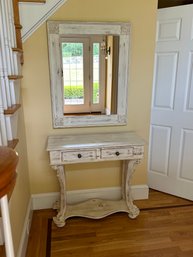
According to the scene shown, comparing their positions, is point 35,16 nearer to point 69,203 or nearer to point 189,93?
point 189,93

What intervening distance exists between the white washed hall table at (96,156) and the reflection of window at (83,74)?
0.32 metres

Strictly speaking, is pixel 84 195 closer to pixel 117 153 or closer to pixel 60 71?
pixel 117 153

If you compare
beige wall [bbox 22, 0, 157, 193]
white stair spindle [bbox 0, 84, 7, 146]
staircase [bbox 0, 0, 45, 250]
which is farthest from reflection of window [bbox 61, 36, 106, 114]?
white stair spindle [bbox 0, 84, 7, 146]

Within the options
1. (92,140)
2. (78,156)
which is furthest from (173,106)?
(78,156)

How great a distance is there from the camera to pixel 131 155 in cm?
205

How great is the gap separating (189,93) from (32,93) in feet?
5.25

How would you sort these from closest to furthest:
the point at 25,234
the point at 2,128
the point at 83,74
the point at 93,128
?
the point at 2,128
the point at 25,234
the point at 83,74
the point at 93,128

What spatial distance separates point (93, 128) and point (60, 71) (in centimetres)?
66

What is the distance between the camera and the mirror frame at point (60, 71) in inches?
77.9

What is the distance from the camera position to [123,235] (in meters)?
2.01

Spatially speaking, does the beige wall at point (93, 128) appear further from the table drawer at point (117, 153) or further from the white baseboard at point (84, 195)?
the table drawer at point (117, 153)

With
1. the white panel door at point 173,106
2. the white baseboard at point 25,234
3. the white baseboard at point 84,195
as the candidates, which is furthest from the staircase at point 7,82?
the white panel door at point 173,106

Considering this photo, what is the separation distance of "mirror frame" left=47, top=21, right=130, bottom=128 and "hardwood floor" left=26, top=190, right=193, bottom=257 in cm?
99

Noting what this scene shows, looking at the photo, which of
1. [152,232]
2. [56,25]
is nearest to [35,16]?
[56,25]
